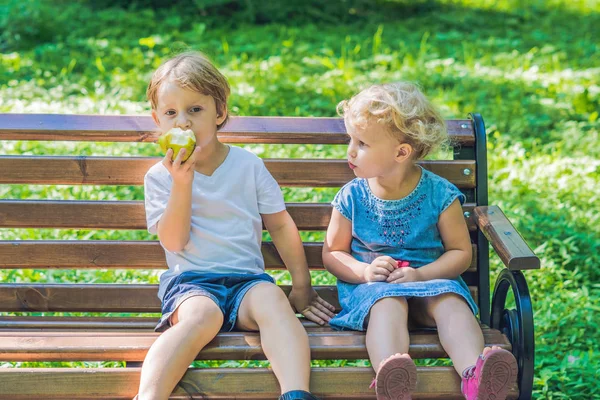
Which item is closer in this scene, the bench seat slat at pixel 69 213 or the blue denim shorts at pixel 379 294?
the blue denim shorts at pixel 379 294

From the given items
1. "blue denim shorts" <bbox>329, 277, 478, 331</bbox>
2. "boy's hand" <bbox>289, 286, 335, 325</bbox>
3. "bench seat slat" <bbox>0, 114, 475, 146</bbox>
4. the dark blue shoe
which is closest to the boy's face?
"bench seat slat" <bbox>0, 114, 475, 146</bbox>

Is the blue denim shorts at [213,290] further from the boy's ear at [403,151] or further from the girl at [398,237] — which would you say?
the boy's ear at [403,151]

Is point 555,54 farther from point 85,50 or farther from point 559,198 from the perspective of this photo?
point 85,50

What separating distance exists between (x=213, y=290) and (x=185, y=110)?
0.59 metres

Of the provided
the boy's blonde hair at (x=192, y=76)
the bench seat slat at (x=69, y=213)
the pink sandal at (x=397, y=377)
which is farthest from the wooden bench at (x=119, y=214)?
the pink sandal at (x=397, y=377)

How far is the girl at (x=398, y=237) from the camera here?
259cm

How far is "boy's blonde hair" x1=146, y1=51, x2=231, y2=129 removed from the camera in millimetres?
2729

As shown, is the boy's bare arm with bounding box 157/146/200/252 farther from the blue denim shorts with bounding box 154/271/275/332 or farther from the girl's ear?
the girl's ear

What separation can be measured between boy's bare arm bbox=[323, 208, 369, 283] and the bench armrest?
463mm

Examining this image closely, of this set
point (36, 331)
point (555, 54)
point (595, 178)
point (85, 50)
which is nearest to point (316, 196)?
point (595, 178)

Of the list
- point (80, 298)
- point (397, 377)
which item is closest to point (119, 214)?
point (80, 298)

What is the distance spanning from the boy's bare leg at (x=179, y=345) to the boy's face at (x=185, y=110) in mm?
560

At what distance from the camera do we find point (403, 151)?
2.82 m

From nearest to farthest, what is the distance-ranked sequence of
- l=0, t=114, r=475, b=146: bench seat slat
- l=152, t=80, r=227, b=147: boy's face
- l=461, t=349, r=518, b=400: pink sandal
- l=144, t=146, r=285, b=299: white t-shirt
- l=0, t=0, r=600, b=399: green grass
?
l=461, t=349, r=518, b=400: pink sandal, l=152, t=80, r=227, b=147: boy's face, l=144, t=146, r=285, b=299: white t-shirt, l=0, t=114, r=475, b=146: bench seat slat, l=0, t=0, r=600, b=399: green grass
